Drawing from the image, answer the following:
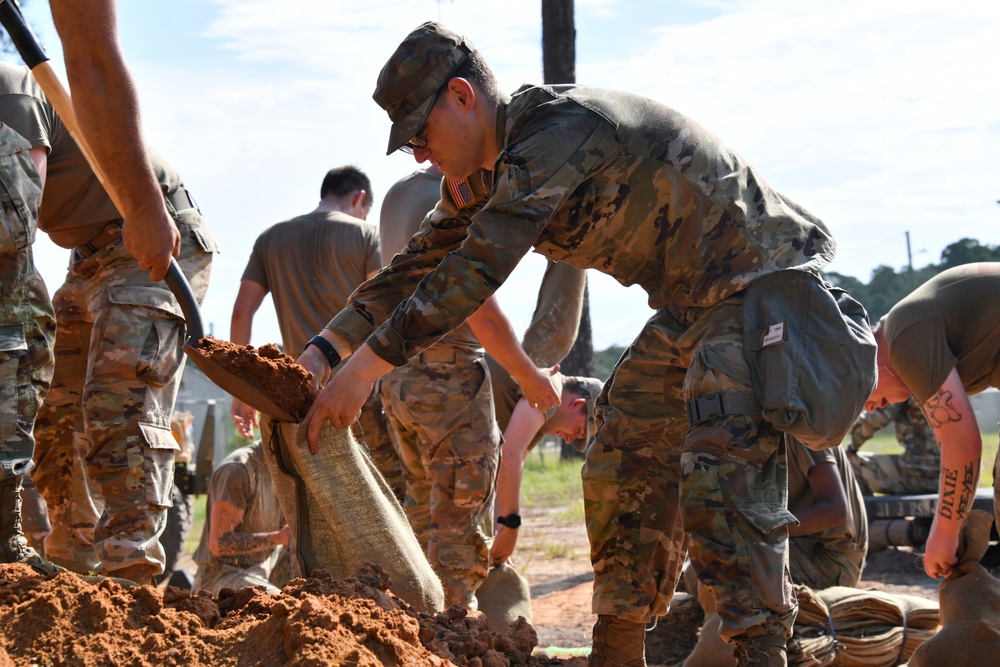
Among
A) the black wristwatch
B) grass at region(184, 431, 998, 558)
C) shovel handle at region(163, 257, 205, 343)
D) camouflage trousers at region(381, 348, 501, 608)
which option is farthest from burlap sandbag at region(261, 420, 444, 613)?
grass at region(184, 431, 998, 558)

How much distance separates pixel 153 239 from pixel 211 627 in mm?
1328

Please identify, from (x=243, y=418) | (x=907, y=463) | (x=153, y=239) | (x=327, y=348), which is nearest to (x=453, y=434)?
(x=243, y=418)

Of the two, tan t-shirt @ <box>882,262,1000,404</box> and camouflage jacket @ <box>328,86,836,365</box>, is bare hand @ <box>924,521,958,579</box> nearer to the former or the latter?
tan t-shirt @ <box>882,262,1000,404</box>

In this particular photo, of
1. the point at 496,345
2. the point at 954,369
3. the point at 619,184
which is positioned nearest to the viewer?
the point at 619,184

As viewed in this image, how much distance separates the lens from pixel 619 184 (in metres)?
3.21

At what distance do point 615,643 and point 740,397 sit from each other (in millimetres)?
1010

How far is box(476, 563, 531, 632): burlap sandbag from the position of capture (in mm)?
5910

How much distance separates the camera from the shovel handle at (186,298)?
357 centimetres

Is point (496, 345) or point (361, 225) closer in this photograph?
point (496, 345)

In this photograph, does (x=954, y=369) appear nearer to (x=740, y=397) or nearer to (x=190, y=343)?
(x=740, y=397)

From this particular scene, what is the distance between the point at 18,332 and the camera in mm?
3393

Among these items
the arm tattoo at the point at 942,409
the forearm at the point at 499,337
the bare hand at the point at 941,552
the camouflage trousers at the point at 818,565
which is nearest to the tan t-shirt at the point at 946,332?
the arm tattoo at the point at 942,409

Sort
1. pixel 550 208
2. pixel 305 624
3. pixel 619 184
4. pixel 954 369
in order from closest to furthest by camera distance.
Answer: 1. pixel 305 624
2. pixel 550 208
3. pixel 619 184
4. pixel 954 369

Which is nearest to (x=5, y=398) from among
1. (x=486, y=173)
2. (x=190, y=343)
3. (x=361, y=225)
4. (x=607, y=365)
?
(x=190, y=343)
